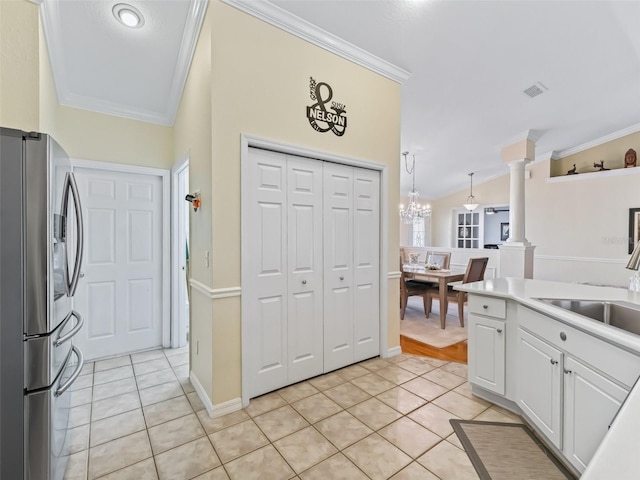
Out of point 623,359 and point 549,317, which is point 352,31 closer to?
point 549,317

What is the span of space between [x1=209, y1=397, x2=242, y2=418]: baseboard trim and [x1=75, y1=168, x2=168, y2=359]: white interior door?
1.75m

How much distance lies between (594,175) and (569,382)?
6.20 metres

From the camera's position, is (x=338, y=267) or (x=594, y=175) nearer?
(x=338, y=267)

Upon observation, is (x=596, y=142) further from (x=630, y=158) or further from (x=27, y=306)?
(x=27, y=306)

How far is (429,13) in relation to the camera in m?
2.47

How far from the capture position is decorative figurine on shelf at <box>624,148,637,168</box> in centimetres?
544

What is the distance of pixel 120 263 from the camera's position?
3260 mm

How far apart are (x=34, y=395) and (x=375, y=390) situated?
2.20 metres

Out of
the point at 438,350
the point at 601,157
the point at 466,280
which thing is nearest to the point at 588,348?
the point at 438,350

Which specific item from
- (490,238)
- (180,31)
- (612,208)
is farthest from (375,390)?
(490,238)

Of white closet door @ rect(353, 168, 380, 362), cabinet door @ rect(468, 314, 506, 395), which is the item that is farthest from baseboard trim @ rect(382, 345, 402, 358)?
cabinet door @ rect(468, 314, 506, 395)

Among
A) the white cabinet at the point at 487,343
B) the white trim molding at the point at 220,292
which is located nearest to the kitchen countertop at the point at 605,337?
the white cabinet at the point at 487,343

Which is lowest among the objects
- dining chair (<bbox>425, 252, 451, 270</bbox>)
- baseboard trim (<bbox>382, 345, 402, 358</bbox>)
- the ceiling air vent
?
baseboard trim (<bbox>382, 345, 402, 358</bbox>)

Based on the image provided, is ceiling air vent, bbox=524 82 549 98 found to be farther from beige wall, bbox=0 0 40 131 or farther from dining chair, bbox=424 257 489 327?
beige wall, bbox=0 0 40 131
